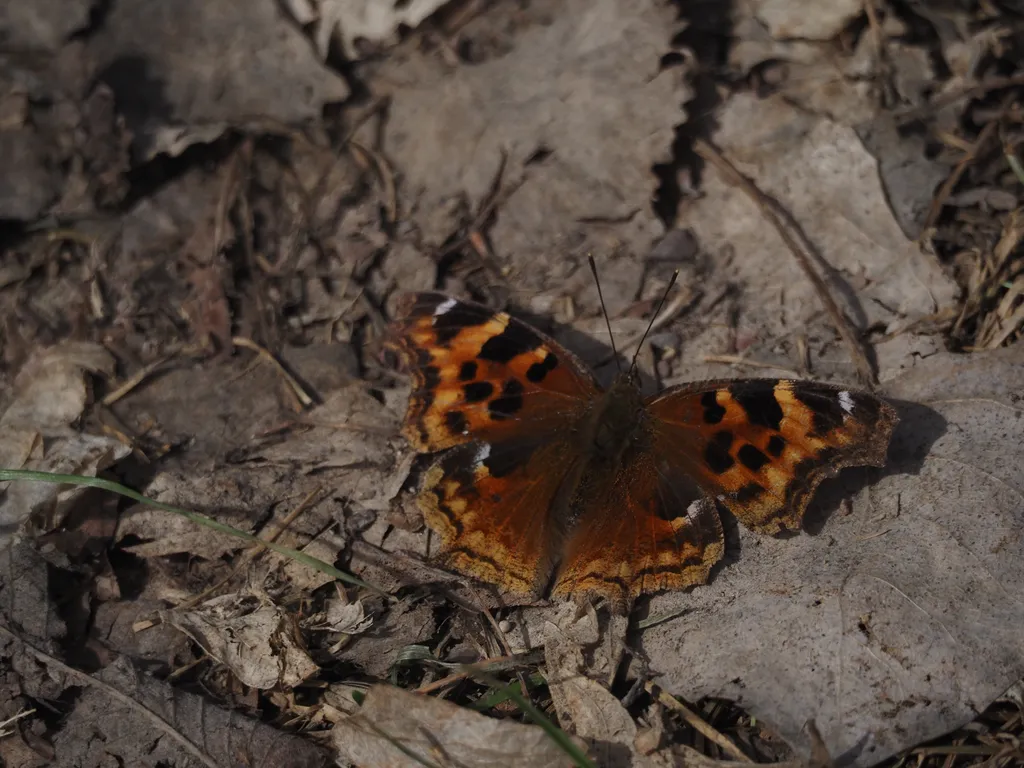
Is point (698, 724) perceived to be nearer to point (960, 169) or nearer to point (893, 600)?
point (893, 600)

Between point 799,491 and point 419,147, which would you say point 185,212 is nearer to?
point 419,147

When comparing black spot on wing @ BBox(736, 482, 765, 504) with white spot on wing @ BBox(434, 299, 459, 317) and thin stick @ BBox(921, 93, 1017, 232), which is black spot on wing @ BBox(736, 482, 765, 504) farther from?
thin stick @ BBox(921, 93, 1017, 232)

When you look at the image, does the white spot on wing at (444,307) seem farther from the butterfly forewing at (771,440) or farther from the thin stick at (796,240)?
the thin stick at (796,240)

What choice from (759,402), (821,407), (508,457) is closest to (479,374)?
(508,457)

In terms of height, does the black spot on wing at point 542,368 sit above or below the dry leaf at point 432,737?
above

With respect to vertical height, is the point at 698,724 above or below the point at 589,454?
below

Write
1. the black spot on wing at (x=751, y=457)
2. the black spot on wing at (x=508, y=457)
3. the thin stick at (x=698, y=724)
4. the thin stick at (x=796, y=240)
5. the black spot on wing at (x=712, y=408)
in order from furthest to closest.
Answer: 1. the thin stick at (x=796, y=240)
2. the black spot on wing at (x=508, y=457)
3. the black spot on wing at (x=712, y=408)
4. the black spot on wing at (x=751, y=457)
5. the thin stick at (x=698, y=724)

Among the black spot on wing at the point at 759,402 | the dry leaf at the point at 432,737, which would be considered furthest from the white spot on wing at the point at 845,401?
the dry leaf at the point at 432,737
